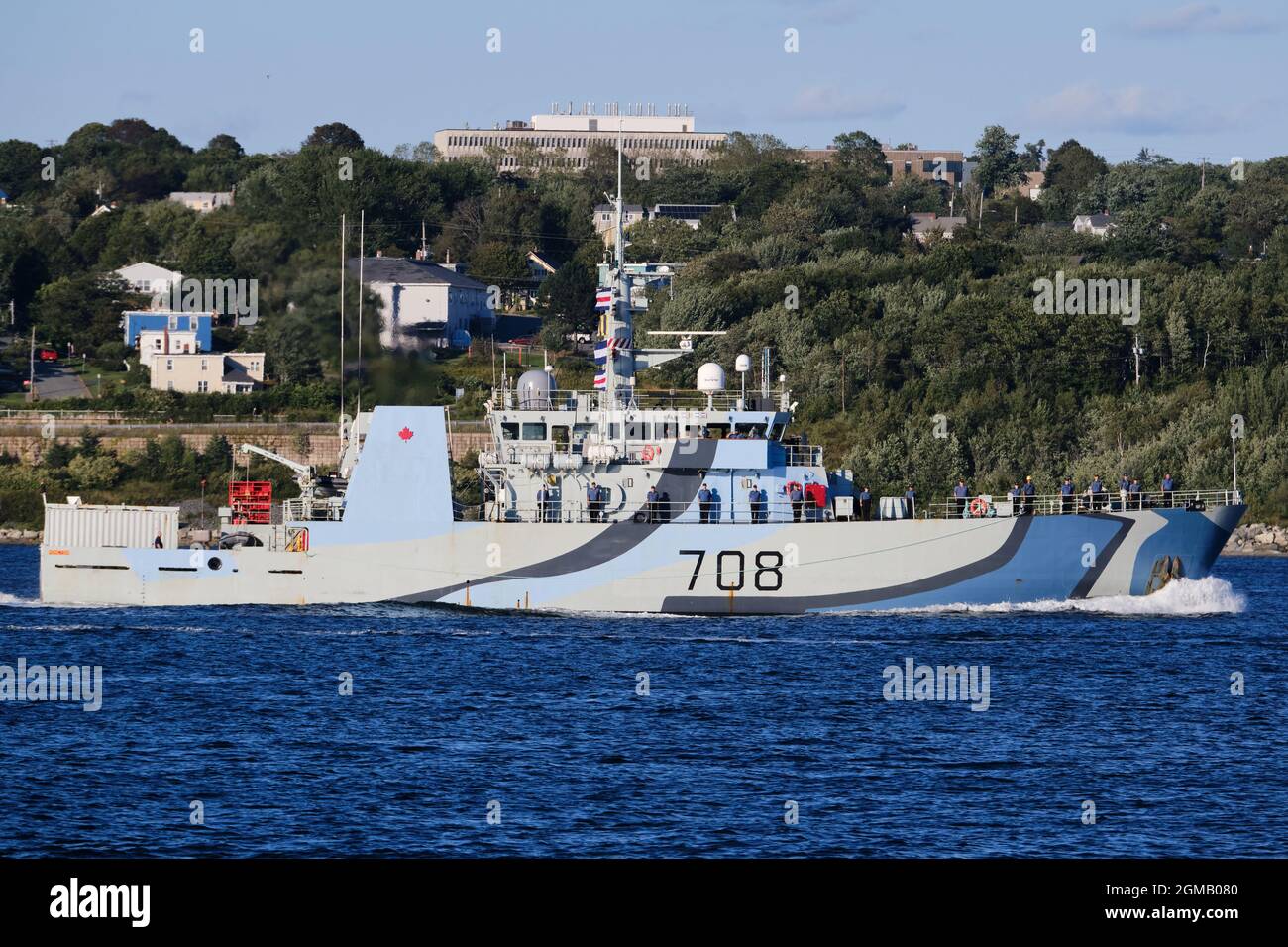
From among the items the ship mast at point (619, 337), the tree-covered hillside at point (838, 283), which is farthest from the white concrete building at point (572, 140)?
the ship mast at point (619, 337)

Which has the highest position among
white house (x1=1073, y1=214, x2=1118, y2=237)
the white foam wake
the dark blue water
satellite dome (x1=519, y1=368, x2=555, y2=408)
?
white house (x1=1073, y1=214, x2=1118, y2=237)

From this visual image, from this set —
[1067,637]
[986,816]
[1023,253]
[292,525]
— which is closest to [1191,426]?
[1023,253]

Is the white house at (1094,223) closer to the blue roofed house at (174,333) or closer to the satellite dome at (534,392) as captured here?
the blue roofed house at (174,333)

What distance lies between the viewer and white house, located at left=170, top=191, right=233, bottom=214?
116 m

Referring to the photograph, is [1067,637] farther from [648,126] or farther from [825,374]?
[648,126]

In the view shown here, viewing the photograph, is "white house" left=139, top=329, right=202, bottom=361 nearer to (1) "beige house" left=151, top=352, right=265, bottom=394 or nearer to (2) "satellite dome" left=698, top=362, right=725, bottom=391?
(1) "beige house" left=151, top=352, right=265, bottom=394

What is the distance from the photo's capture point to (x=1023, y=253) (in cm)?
10181

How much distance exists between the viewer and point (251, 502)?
4150 centimetres

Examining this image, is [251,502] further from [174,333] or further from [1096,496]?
[174,333]

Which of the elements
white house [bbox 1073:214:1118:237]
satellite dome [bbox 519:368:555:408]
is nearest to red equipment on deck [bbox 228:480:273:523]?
satellite dome [bbox 519:368:555:408]

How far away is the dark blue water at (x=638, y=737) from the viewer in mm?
19422

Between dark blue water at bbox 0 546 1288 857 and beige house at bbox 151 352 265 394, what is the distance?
143 feet

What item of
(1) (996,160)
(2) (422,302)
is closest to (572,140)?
(1) (996,160)

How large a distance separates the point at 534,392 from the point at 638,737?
16.9 m
